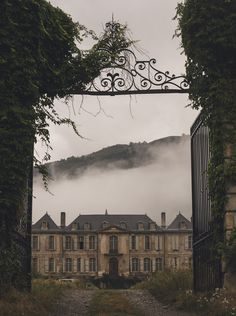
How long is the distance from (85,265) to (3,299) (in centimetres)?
5864

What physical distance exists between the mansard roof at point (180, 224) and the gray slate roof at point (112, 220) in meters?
2.53

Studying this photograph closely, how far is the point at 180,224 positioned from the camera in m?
66.9

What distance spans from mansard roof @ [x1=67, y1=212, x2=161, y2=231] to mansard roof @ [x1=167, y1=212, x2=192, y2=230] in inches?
71.3

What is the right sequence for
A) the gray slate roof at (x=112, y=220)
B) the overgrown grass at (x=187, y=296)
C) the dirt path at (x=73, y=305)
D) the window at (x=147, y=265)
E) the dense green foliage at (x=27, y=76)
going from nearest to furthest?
the overgrown grass at (x=187, y=296) → the dense green foliage at (x=27, y=76) → the dirt path at (x=73, y=305) → the window at (x=147, y=265) → the gray slate roof at (x=112, y=220)

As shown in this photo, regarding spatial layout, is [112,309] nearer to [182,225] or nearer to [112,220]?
[182,225]

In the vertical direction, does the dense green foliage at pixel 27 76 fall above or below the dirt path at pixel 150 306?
above

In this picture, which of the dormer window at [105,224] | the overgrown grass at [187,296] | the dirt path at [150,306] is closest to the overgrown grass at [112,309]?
the dirt path at [150,306]

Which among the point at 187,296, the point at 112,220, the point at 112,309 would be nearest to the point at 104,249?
the point at 112,220

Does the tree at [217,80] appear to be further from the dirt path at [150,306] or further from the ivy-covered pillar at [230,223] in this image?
the dirt path at [150,306]

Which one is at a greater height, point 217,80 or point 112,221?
point 217,80

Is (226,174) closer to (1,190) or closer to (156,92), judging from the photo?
(156,92)

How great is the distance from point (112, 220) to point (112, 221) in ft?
0.41

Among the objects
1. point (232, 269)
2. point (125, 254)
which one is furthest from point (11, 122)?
point (125, 254)

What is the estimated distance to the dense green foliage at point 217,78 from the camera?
29.1ft
